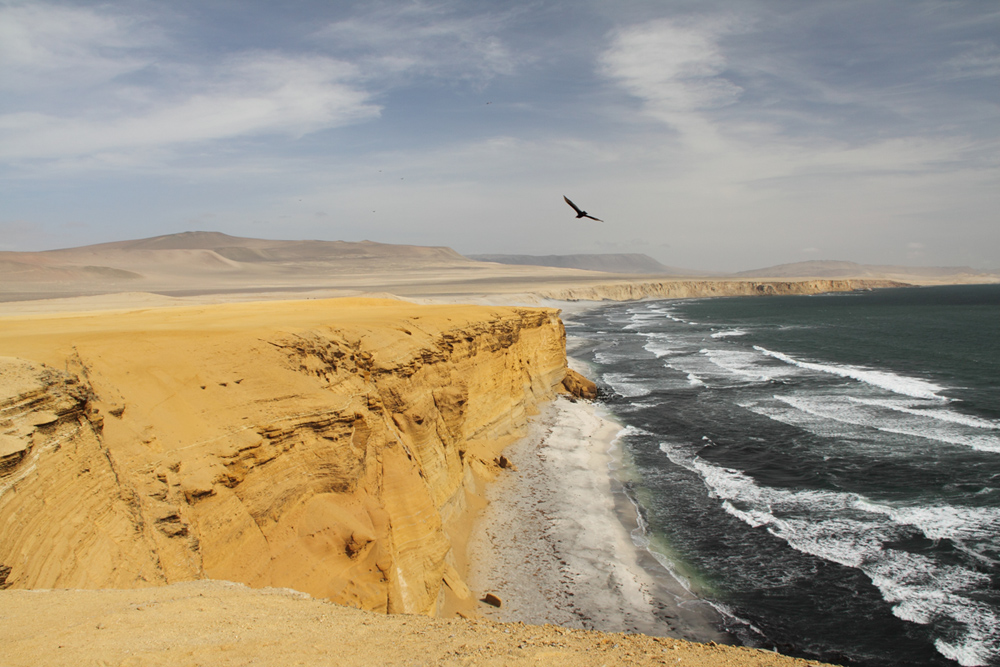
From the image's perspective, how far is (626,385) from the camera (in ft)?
119

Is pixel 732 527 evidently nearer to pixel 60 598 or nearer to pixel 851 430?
pixel 851 430

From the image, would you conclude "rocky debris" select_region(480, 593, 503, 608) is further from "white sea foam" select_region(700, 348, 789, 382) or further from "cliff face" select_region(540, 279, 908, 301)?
"cliff face" select_region(540, 279, 908, 301)

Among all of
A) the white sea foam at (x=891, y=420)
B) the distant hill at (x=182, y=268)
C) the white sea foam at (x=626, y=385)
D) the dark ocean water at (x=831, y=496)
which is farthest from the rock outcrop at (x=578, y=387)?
the distant hill at (x=182, y=268)

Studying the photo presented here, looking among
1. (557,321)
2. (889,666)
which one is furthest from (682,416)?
(889,666)

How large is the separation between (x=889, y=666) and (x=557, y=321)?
2453 centimetres

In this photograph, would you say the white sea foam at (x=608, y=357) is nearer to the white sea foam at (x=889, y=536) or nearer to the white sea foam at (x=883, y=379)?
the white sea foam at (x=883, y=379)

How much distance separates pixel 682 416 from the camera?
2841 centimetres

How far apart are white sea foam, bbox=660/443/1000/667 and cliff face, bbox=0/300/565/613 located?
9670 millimetres

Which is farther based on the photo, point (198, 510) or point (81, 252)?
point (81, 252)

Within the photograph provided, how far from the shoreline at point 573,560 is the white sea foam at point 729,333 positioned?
44543 millimetres

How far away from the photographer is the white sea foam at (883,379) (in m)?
31.5

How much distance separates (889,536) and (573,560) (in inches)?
348

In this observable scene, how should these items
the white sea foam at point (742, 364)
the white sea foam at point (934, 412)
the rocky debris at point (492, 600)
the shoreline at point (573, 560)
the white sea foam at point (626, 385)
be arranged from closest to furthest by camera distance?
1. the shoreline at point (573, 560)
2. the rocky debris at point (492, 600)
3. the white sea foam at point (934, 412)
4. the white sea foam at point (626, 385)
5. the white sea foam at point (742, 364)

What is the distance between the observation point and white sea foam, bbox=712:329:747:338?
203 ft
